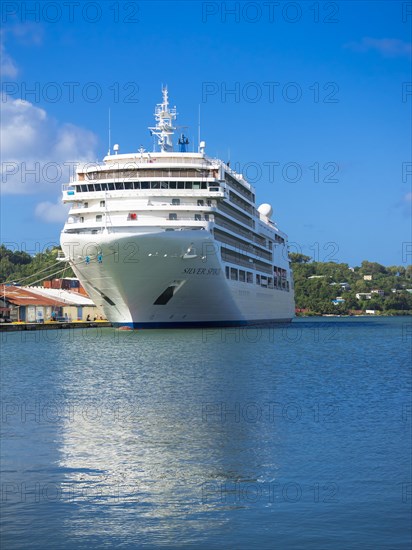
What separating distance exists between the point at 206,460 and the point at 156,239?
3730 cm

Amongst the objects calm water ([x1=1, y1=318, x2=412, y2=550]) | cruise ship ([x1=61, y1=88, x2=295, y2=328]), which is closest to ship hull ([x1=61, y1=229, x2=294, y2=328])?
cruise ship ([x1=61, y1=88, x2=295, y2=328])

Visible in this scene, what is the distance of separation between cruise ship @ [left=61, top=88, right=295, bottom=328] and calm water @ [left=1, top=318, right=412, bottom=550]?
20432 mm

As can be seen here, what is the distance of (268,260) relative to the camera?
87.9 m

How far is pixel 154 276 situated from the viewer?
5475 cm

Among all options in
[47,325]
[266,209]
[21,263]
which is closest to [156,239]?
[47,325]

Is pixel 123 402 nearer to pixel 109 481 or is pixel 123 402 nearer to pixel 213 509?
pixel 109 481

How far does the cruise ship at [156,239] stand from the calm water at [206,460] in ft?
67.0

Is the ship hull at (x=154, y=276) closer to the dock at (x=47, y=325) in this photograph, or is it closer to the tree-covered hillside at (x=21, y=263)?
the dock at (x=47, y=325)

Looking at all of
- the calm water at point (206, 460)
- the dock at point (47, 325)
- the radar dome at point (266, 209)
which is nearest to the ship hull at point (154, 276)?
the dock at point (47, 325)

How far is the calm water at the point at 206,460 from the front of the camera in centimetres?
1199

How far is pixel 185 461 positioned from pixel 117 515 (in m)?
3.88

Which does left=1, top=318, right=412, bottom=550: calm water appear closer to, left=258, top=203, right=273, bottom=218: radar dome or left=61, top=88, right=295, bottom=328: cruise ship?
left=61, top=88, right=295, bottom=328: cruise ship

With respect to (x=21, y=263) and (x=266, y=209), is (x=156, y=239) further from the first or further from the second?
(x=21, y=263)

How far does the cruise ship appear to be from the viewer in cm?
5409
